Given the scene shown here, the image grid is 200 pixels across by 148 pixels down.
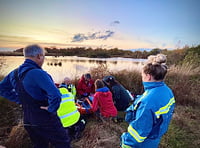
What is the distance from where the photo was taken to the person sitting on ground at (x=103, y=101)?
363 centimetres

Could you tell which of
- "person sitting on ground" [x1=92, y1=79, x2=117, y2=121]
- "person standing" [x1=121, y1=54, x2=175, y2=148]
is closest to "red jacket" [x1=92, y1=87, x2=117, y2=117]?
"person sitting on ground" [x1=92, y1=79, x2=117, y2=121]

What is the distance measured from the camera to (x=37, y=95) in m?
1.68

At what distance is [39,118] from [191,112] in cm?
509

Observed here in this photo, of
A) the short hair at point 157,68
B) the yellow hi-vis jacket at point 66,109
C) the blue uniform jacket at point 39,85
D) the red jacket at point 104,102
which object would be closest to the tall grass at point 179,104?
the red jacket at point 104,102

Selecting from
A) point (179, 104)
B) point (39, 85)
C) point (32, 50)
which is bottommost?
point (179, 104)

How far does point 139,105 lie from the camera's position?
1.48m

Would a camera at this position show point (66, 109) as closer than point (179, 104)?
Yes

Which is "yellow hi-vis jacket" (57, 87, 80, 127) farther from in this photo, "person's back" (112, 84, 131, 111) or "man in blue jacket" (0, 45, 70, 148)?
"person's back" (112, 84, 131, 111)

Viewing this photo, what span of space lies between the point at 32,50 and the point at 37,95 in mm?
591

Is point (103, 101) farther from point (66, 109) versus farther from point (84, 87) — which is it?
point (84, 87)

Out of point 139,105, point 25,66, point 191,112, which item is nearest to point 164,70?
point 139,105

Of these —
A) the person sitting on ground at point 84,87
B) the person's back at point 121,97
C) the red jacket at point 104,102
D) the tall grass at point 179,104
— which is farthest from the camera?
the person sitting on ground at point 84,87

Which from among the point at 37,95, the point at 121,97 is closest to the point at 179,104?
the point at 121,97

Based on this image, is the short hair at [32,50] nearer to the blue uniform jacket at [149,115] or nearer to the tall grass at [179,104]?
the blue uniform jacket at [149,115]
